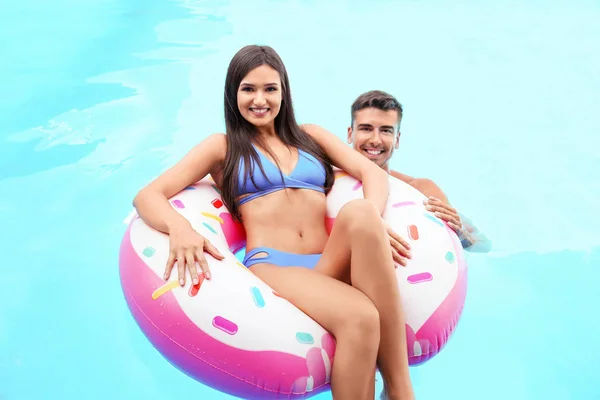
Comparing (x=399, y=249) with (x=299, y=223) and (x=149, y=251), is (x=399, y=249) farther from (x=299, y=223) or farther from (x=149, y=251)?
(x=149, y=251)

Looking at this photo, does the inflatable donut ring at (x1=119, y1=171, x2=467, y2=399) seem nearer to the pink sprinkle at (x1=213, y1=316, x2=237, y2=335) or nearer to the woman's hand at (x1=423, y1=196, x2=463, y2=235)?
the pink sprinkle at (x1=213, y1=316, x2=237, y2=335)

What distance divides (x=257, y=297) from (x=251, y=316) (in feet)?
0.20

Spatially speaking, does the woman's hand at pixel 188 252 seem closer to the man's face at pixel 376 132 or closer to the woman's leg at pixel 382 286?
the woman's leg at pixel 382 286

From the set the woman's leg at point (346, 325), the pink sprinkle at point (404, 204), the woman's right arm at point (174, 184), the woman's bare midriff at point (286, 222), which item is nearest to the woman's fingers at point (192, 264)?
the woman's right arm at point (174, 184)

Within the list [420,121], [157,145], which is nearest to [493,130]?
[420,121]

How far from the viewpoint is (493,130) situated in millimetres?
4570

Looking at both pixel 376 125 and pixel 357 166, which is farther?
pixel 376 125

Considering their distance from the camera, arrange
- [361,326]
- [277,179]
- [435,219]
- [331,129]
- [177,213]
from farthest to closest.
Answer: [331,129] → [277,179] → [435,219] → [177,213] → [361,326]

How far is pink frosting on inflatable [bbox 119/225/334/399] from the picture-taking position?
171 cm

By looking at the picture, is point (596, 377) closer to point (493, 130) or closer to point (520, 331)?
point (520, 331)

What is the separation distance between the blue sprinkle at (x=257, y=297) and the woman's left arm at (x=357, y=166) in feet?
1.72

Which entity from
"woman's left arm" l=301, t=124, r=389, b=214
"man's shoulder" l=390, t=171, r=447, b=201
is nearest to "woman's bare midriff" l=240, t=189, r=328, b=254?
"woman's left arm" l=301, t=124, r=389, b=214

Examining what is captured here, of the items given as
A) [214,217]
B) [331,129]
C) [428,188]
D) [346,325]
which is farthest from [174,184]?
[331,129]

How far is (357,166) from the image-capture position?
2326 mm
